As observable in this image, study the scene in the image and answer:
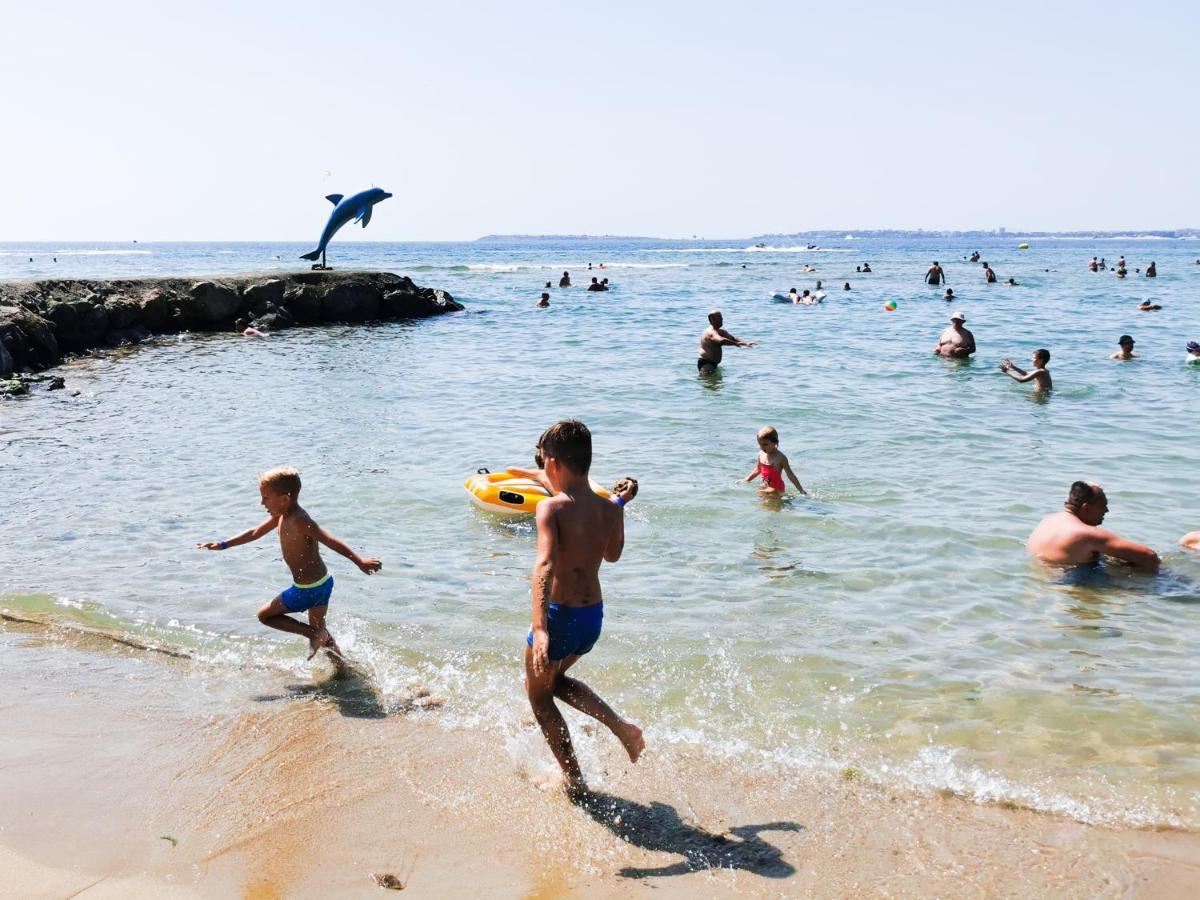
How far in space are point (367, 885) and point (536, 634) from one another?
1.12m

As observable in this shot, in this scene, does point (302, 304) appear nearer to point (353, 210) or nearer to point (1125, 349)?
point (353, 210)

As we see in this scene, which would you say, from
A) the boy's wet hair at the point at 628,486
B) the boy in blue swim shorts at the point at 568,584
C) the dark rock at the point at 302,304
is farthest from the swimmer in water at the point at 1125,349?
the dark rock at the point at 302,304

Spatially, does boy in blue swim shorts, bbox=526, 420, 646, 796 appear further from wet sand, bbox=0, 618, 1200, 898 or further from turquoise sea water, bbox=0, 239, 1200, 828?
turquoise sea water, bbox=0, 239, 1200, 828

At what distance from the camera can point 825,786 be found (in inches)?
176

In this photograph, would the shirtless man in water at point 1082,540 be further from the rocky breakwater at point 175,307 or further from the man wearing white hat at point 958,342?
the rocky breakwater at point 175,307

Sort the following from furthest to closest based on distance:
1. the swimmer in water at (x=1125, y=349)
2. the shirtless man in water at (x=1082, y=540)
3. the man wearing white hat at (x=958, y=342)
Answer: the man wearing white hat at (x=958, y=342) < the swimmer in water at (x=1125, y=349) < the shirtless man in water at (x=1082, y=540)

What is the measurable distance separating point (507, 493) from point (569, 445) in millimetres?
4947

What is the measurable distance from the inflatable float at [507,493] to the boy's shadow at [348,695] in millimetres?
3312

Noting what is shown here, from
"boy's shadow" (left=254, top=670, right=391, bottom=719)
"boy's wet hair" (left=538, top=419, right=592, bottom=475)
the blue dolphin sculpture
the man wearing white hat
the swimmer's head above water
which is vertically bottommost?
"boy's shadow" (left=254, top=670, right=391, bottom=719)

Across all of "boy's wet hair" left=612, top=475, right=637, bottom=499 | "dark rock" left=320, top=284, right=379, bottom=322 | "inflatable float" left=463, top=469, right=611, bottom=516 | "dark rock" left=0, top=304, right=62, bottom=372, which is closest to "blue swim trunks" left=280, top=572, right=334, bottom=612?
"boy's wet hair" left=612, top=475, right=637, bottom=499

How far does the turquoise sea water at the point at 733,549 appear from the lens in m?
5.18

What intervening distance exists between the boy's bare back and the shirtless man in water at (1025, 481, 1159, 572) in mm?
4667

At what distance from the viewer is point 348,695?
17.9ft

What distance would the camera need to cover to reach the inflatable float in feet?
29.2
